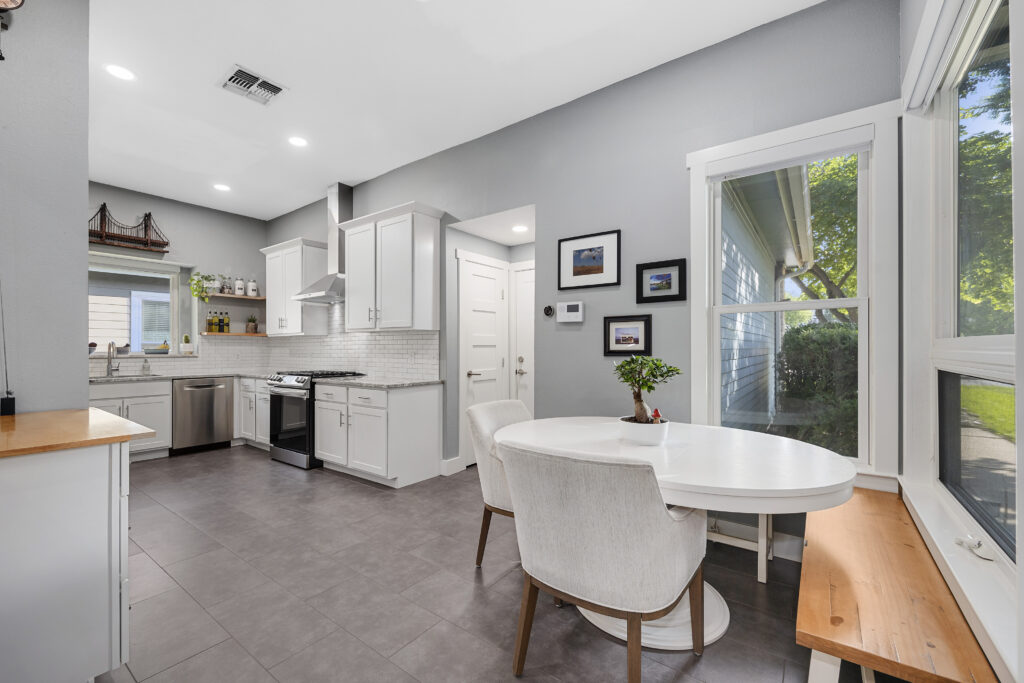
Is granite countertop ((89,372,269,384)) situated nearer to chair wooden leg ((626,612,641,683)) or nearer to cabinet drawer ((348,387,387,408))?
cabinet drawer ((348,387,387,408))

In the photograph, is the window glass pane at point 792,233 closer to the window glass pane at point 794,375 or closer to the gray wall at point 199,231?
the window glass pane at point 794,375

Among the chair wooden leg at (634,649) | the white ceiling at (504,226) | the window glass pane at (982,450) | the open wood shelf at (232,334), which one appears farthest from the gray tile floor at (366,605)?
the open wood shelf at (232,334)

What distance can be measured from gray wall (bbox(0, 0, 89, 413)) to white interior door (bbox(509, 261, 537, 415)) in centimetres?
346

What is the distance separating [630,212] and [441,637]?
2.60 meters

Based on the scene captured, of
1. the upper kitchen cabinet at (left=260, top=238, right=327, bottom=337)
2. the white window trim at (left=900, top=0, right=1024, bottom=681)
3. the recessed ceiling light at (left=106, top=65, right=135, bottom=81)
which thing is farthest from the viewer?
the upper kitchen cabinet at (left=260, top=238, right=327, bottom=337)

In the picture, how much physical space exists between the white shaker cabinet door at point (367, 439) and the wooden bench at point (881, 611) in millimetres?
3063

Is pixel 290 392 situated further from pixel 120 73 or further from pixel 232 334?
pixel 120 73

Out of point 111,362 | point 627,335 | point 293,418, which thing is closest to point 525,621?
point 627,335

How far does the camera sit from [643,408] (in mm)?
2012

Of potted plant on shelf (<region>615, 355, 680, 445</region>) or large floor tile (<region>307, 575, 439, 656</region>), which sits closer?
large floor tile (<region>307, 575, 439, 656</region>)

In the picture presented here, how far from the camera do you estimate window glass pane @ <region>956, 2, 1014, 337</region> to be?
133 centimetres

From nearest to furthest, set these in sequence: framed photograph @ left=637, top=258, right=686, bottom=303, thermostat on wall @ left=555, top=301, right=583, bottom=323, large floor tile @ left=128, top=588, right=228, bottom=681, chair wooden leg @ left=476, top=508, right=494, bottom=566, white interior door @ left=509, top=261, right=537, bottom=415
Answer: large floor tile @ left=128, top=588, right=228, bottom=681, chair wooden leg @ left=476, top=508, right=494, bottom=566, framed photograph @ left=637, top=258, right=686, bottom=303, thermostat on wall @ left=555, top=301, right=583, bottom=323, white interior door @ left=509, top=261, right=537, bottom=415

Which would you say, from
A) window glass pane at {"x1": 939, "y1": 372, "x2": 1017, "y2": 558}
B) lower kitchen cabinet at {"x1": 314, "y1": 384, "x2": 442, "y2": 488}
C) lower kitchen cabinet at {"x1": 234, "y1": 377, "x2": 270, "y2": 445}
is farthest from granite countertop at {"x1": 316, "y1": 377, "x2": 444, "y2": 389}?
window glass pane at {"x1": 939, "y1": 372, "x2": 1017, "y2": 558}

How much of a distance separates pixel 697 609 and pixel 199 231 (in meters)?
6.56
